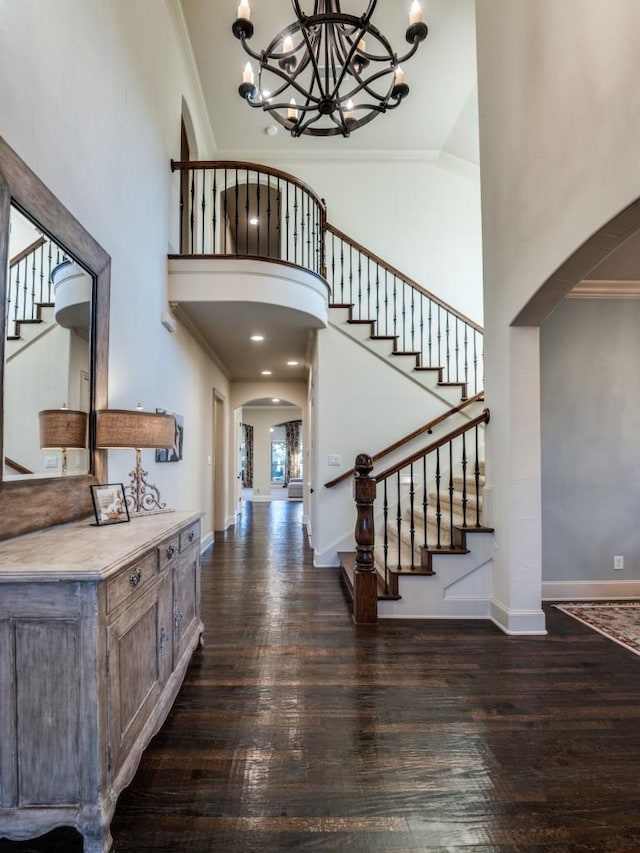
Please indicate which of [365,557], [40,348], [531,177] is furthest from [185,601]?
[531,177]

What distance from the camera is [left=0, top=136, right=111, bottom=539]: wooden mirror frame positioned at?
5.79 ft

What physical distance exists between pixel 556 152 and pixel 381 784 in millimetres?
3433

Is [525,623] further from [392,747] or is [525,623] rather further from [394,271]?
[394,271]

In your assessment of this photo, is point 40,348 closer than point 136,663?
No

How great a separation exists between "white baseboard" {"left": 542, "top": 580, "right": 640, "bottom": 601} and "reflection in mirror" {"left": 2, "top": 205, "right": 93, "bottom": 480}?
3.91m

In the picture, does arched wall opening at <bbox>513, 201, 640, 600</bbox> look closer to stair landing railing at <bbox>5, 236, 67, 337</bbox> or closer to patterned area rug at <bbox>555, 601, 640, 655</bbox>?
patterned area rug at <bbox>555, 601, 640, 655</bbox>

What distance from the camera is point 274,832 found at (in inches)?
60.0

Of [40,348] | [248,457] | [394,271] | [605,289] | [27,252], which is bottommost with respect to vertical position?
[248,457]

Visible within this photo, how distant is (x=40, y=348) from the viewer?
6.70 feet

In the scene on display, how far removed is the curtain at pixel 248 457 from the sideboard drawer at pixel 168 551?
13.1 meters

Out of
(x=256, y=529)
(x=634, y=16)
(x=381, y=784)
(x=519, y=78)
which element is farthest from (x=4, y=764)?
(x=256, y=529)

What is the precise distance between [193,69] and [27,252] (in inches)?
195

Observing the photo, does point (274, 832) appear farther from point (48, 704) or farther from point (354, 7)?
point (354, 7)

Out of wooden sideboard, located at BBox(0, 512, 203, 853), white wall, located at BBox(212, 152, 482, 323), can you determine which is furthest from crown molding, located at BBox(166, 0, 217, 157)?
wooden sideboard, located at BBox(0, 512, 203, 853)
